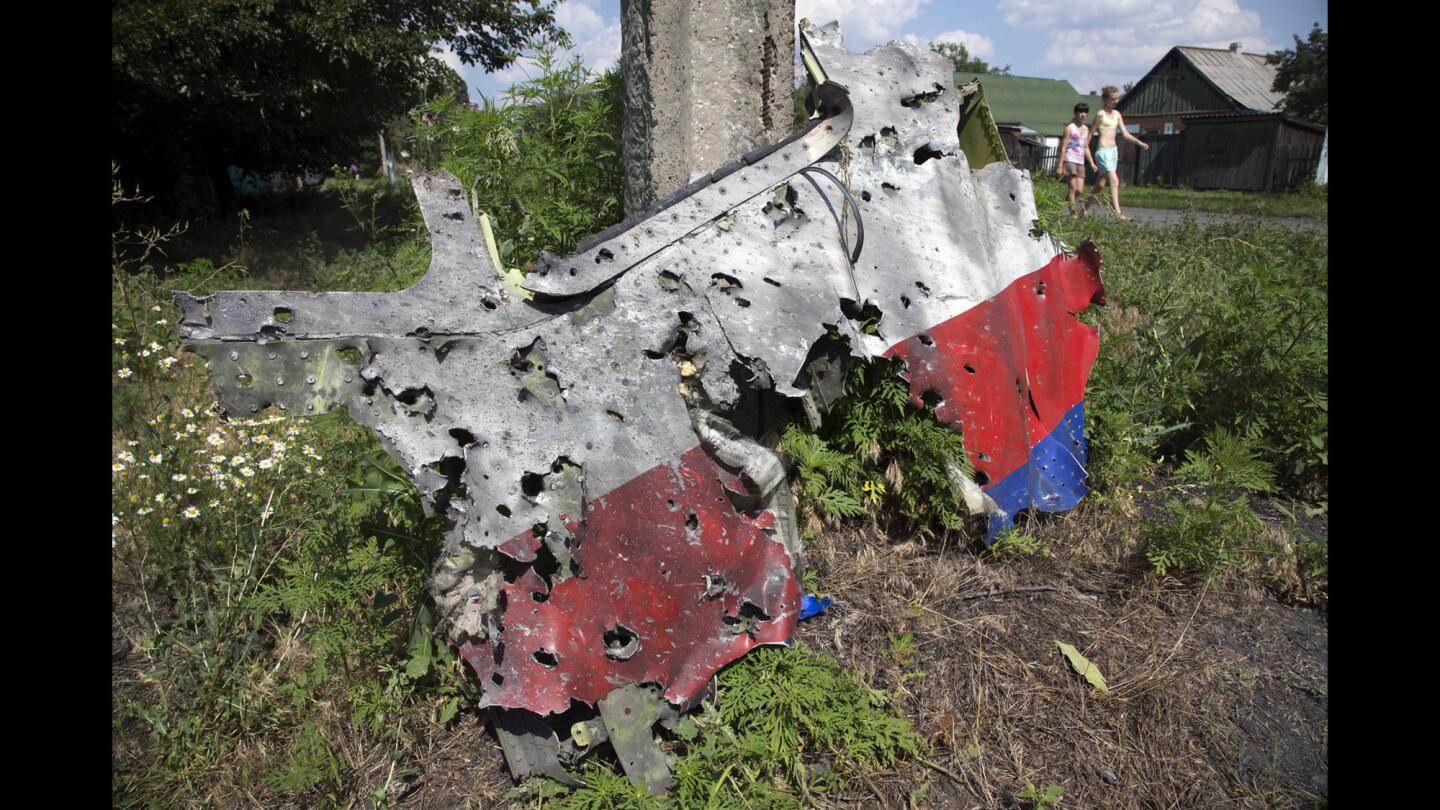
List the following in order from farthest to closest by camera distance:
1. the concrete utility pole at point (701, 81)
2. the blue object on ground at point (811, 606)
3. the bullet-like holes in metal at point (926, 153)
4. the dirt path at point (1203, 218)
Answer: the dirt path at point (1203, 218) → the concrete utility pole at point (701, 81) → the bullet-like holes in metal at point (926, 153) → the blue object on ground at point (811, 606)

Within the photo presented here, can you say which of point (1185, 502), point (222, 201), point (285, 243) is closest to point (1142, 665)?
point (1185, 502)

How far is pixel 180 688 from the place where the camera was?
2.54 metres

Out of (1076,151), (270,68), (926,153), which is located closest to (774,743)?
(926,153)

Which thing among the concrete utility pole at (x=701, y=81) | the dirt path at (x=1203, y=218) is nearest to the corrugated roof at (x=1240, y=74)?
the dirt path at (x=1203, y=218)

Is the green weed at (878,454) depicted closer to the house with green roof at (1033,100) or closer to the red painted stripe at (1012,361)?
the red painted stripe at (1012,361)

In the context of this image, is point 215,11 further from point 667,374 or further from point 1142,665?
point 1142,665

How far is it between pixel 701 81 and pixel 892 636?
2.61m

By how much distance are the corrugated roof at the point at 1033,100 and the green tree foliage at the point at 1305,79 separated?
820cm

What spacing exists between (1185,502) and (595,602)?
2.81 m

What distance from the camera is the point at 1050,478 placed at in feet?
11.0

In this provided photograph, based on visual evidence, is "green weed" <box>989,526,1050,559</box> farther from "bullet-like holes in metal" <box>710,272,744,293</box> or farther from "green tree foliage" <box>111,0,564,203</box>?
"green tree foliage" <box>111,0,564,203</box>

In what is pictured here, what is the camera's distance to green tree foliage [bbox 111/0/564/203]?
7.31m

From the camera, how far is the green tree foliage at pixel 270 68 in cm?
731

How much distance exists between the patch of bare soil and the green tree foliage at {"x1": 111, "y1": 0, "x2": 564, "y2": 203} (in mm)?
5893
